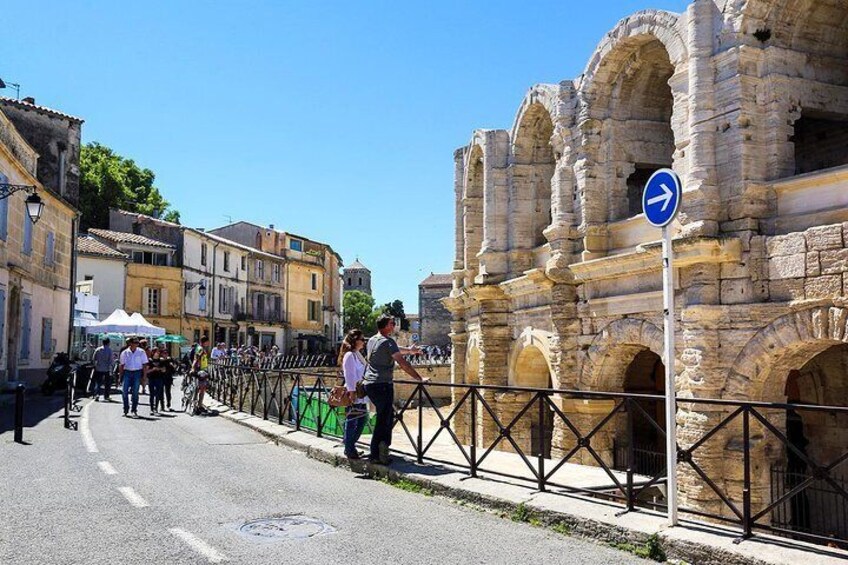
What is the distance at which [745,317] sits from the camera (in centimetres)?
1068

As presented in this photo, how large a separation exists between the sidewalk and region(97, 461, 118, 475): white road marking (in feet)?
8.76

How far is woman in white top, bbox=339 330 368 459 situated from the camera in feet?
30.6

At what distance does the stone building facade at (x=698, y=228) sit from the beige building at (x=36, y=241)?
11.1 m

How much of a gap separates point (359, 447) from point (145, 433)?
4.91 m

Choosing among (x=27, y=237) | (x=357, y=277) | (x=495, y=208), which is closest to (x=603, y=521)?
(x=495, y=208)

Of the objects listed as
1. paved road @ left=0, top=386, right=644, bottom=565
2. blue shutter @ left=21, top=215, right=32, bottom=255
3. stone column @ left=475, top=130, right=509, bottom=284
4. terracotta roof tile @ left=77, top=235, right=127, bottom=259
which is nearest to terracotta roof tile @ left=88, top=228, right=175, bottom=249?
terracotta roof tile @ left=77, top=235, right=127, bottom=259

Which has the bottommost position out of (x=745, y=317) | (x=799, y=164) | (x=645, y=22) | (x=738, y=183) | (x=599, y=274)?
(x=745, y=317)

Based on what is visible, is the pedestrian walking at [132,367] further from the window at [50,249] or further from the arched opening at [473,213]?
the window at [50,249]

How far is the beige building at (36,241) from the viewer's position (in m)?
19.7

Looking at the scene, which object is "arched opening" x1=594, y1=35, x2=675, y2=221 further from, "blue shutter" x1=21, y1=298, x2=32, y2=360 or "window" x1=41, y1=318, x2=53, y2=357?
"window" x1=41, y1=318, x2=53, y2=357

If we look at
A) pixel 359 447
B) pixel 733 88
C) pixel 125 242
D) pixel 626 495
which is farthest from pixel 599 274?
pixel 125 242

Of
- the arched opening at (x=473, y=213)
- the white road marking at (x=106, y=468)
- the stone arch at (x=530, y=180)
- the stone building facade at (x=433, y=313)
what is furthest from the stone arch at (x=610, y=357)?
the stone building facade at (x=433, y=313)

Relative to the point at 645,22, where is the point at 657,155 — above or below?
below

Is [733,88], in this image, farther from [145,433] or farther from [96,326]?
[96,326]
